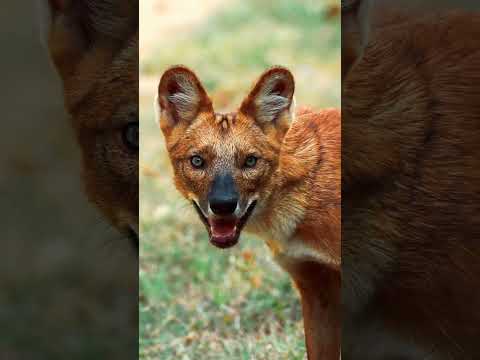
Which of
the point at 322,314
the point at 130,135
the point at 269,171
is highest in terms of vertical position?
the point at 130,135

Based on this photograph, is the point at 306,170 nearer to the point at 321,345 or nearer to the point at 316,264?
the point at 316,264

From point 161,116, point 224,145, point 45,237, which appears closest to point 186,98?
point 161,116

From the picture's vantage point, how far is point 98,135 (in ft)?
10.2

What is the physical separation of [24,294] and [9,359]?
238mm

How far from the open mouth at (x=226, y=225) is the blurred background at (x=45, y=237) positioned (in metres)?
0.33

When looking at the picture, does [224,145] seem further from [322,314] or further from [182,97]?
[322,314]

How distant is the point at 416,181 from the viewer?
2.91 m

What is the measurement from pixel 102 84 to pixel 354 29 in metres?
0.91

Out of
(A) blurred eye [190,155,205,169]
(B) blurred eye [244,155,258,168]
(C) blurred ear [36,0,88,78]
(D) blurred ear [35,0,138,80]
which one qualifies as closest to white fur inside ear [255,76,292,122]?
(B) blurred eye [244,155,258,168]

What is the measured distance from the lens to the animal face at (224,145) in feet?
10.2

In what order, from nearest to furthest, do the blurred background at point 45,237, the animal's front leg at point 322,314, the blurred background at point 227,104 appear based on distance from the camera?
the blurred background at point 45,237, the animal's front leg at point 322,314, the blurred background at point 227,104

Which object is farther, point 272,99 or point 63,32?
point 272,99

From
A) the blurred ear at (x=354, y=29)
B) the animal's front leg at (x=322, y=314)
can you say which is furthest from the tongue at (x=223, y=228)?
the blurred ear at (x=354, y=29)

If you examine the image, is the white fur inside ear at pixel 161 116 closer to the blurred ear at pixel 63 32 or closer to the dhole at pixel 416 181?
the blurred ear at pixel 63 32
